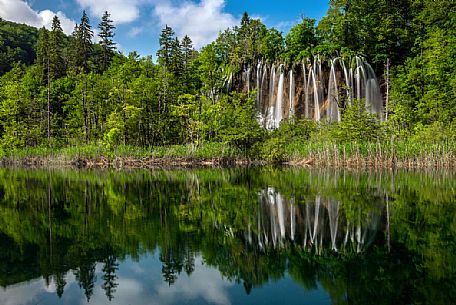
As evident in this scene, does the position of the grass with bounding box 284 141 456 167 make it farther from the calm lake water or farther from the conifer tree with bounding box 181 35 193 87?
the conifer tree with bounding box 181 35 193 87

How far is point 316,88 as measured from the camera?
4072 centimetres

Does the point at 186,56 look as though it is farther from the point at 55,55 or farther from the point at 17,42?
the point at 17,42

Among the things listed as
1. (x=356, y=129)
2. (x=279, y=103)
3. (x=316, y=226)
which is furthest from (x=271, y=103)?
(x=316, y=226)

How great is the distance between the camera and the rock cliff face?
4000 cm

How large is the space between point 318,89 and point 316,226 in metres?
34.1

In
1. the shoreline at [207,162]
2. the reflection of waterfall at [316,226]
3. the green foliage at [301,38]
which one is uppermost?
the green foliage at [301,38]

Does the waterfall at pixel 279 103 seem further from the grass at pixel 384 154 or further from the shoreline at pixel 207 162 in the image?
the grass at pixel 384 154

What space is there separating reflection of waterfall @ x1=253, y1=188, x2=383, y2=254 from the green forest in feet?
51.6

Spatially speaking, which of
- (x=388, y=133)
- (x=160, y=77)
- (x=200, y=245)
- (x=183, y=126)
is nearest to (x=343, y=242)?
(x=200, y=245)

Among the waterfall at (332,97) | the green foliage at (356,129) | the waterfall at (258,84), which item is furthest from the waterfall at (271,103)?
the green foliage at (356,129)

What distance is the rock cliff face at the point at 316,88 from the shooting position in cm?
4000

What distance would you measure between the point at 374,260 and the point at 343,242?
1102mm

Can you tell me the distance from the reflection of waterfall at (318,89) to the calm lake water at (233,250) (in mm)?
28451

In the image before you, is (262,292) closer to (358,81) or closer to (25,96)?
(358,81)
